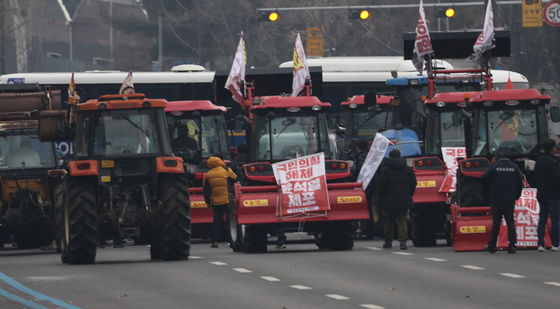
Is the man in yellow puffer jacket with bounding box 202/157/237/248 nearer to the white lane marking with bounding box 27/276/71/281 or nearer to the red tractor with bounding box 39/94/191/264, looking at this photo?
the red tractor with bounding box 39/94/191/264

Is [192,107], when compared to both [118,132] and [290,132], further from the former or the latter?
[118,132]

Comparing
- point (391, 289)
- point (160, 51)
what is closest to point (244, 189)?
point (391, 289)

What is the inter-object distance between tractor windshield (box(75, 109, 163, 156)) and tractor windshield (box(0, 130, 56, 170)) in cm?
492

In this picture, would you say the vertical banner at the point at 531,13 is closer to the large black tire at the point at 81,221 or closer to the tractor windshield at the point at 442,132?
the tractor windshield at the point at 442,132

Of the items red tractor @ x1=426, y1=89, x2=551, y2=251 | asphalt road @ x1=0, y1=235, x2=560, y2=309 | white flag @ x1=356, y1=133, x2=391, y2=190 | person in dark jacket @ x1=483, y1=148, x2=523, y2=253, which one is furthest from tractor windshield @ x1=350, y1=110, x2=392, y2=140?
person in dark jacket @ x1=483, y1=148, x2=523, y2=253

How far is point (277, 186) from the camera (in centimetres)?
2634

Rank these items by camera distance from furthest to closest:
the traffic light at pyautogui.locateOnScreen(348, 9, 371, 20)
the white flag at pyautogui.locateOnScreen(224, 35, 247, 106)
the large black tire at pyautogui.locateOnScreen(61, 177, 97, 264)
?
the traffic light at pyautogui.locateOnScreen(348, 9, 371, 20) → the white flag at pyautogui.locateOnScreen(224, 35, 247, 106) → the large black tire at pyautogui.locateOnScreen(61, 177, 97, 264)

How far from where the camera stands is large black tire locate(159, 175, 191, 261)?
78.0 feet

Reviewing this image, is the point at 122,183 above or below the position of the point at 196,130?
below

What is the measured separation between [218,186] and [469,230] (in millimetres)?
5465

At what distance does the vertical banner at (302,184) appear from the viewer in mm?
26000

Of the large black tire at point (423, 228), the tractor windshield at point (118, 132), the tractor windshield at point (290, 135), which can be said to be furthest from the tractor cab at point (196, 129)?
the tractor windshield at point (118, 132)

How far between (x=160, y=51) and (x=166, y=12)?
2546mm

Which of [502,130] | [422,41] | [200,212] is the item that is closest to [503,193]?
[502,130]
